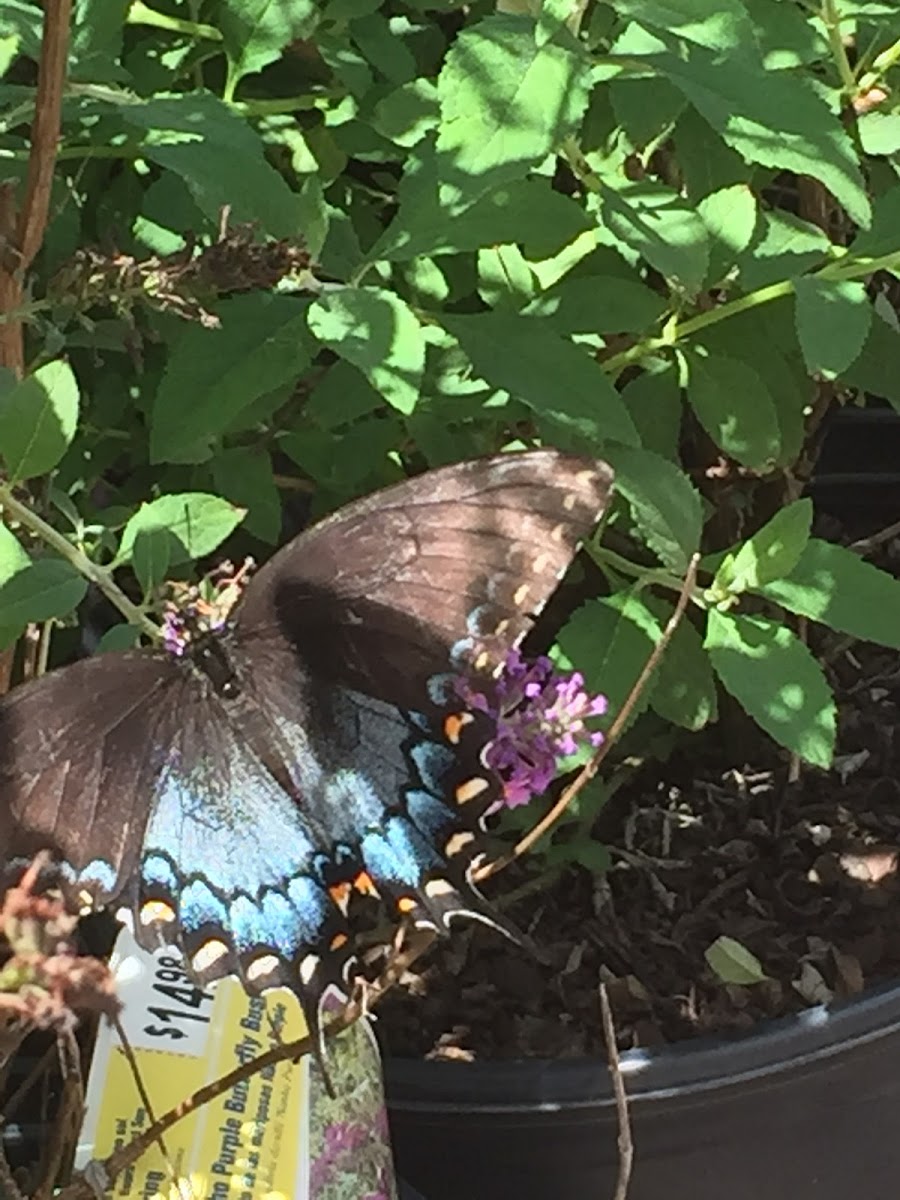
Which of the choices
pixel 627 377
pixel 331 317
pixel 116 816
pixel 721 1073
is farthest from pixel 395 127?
pixel 721 1073

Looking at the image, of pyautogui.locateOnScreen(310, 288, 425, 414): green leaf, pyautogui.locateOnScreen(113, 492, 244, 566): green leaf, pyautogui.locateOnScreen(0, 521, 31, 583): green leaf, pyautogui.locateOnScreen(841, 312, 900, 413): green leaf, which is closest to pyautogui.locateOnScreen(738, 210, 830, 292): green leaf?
pyautogui.locateOnScreen(841, 312, 900, 413): green leaf

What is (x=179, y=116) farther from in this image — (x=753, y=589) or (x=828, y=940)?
(x=828, y=940)

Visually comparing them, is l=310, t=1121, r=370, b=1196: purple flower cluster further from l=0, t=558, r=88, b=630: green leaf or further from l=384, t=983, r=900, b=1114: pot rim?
l=0, t=558, r=88, b=630: green leaf

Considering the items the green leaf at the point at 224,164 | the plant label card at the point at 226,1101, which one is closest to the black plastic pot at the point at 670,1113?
the plant label card at the point at 226,1101

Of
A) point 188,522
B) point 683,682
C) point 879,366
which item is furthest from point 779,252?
point 188,522

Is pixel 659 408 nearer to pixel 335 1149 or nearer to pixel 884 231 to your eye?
pixel 884 231

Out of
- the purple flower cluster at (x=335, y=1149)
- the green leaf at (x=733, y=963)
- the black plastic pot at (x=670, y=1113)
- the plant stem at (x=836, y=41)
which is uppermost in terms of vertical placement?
the plant stem at (x=836, y=41)

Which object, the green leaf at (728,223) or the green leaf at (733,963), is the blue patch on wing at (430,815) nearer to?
the green leaf at (728,223)
